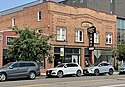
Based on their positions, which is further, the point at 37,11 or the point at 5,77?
the point at 37,11

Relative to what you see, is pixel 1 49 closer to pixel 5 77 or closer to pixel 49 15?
pixel 49 15

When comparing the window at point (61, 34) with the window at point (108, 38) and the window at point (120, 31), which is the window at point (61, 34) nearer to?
the window at point (108, 38)

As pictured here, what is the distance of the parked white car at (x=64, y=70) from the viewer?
3176 cm

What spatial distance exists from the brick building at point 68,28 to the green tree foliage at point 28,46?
4.61m

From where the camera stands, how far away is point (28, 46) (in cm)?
3247

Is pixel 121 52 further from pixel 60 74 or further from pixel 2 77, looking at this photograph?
pixel 2 77

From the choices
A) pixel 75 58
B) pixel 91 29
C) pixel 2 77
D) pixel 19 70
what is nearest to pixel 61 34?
pixel 75 58

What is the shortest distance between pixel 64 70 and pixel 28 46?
461 centimetres

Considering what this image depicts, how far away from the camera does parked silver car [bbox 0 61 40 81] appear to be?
26.5 metres

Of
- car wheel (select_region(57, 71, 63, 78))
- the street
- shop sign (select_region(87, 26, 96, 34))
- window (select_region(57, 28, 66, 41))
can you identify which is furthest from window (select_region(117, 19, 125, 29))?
the street

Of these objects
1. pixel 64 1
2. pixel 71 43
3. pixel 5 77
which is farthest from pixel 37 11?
pixel 64 1

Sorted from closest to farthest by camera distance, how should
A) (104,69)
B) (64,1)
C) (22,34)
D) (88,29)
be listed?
(22,34) → (104,69) → (88,29) → (64,1)

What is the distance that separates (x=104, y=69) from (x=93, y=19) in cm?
1264

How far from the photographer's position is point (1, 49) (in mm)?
37188
